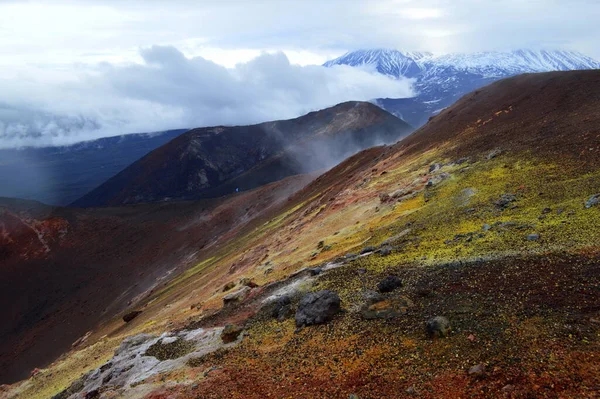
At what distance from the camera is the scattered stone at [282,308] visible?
911 inches

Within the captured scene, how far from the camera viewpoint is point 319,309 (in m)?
20.9

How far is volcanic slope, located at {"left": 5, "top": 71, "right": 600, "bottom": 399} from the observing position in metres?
14.0

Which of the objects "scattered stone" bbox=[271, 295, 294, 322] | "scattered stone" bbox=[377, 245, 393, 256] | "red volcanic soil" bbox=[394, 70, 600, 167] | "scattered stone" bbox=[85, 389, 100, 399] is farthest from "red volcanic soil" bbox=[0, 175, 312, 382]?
"scattered stone" bbox=[377, 245, 393, 256]

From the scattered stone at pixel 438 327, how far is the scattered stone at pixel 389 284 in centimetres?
474


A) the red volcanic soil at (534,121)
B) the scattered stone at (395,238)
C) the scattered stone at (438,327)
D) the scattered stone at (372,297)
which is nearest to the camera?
the scattered stone at (438,327)

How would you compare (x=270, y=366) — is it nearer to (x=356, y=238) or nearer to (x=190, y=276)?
(x=356, y=238)

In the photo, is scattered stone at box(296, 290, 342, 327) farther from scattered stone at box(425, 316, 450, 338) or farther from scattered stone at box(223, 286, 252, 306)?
scattered stone at box(223, 286, 252, 306)

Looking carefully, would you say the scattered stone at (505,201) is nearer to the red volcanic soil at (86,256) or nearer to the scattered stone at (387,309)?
the scattered stone at (387,309)

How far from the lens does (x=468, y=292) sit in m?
18.7

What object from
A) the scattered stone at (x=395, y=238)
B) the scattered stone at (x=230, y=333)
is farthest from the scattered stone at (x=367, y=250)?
the scattered stone at (x=230, y=333)

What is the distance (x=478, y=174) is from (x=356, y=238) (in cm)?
1423

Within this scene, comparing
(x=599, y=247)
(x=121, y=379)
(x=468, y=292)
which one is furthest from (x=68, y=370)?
(x=599, y=247)

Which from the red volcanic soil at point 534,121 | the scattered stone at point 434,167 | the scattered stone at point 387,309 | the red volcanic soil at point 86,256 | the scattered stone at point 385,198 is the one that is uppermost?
the red volcanic soil at point 534,121

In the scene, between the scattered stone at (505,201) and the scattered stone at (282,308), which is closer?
the scattered stone at (282,308)
